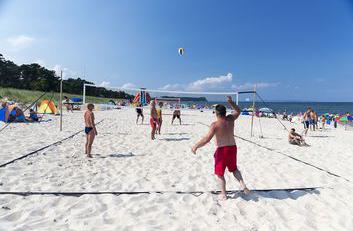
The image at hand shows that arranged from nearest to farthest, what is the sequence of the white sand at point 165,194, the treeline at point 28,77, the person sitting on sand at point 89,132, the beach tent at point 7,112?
the white sand at point 165,194
the person sitting on sand at point 89,132
the beach tent at point 7,112
the treeline at point 28,77

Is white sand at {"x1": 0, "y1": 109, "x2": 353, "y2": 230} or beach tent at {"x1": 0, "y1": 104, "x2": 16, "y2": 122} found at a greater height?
beach tent at {"x1": 0, "y1": 104, "x2": 16, "y2": 122}

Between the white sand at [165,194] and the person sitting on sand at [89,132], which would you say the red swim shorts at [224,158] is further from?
the person sitting on sand at [89,132]

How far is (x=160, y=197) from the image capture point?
3301mm

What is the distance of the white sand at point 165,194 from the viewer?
269 cm

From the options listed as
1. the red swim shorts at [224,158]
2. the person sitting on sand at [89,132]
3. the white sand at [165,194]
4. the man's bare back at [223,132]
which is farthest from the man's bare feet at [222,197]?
the person sitting on sand at [89,132]

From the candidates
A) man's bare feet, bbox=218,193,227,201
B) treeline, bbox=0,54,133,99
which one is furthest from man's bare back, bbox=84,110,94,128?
treeline, bbox=0,54,133,99

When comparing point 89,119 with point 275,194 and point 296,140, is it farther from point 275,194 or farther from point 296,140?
point 296,140

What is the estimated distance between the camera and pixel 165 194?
3.39 m

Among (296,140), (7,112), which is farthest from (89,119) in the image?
(7,112)

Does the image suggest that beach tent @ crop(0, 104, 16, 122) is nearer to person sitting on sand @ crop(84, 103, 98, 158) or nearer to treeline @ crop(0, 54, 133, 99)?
person sitting on sand @ crop(84, 103, 98, 158)

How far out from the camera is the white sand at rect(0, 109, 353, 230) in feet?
8.82

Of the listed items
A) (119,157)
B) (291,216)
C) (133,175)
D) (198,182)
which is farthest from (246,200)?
(119,157)

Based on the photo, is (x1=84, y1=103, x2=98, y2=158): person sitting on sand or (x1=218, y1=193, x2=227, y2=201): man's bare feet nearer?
(x1=218, y1=193, x2=227, y2=201): man's bare feet

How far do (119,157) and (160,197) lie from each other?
2532mm
